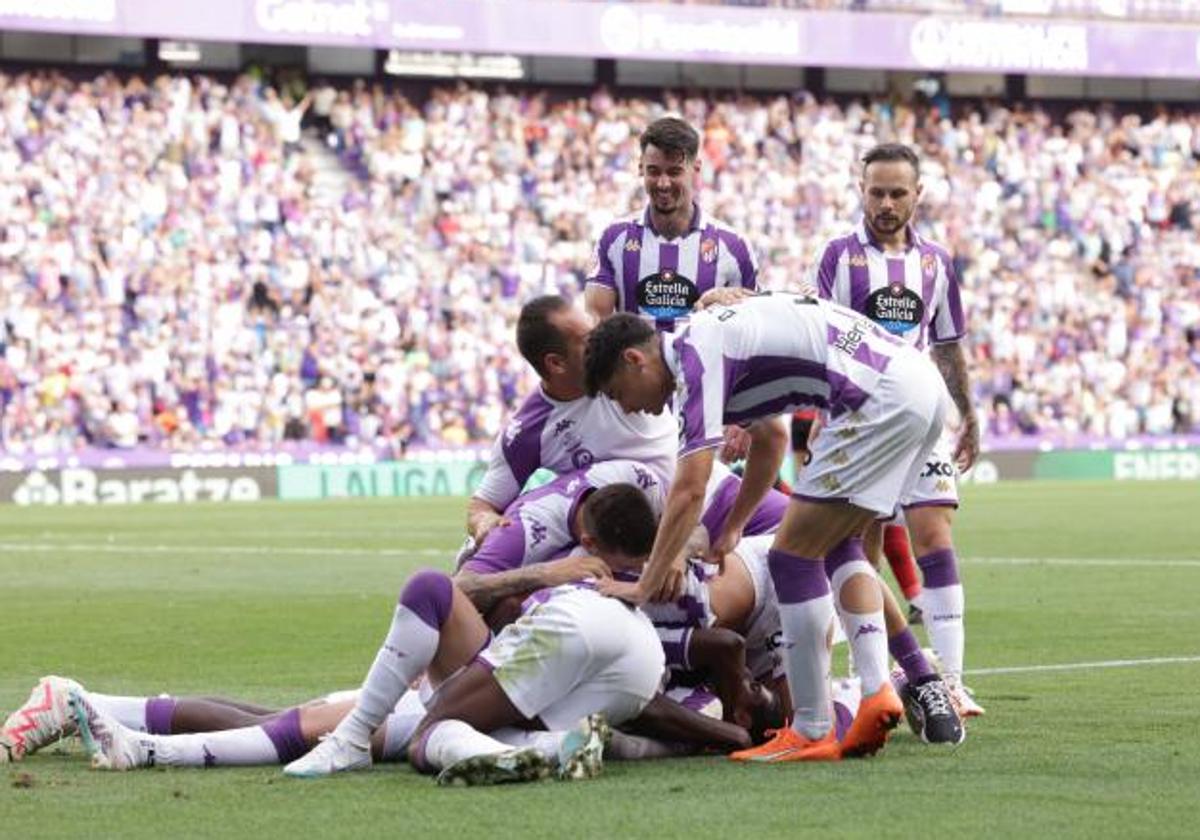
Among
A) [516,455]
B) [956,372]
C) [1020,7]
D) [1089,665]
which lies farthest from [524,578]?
[1020,7]

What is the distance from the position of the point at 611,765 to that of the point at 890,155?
11.6 feet

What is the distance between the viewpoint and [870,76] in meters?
48.4

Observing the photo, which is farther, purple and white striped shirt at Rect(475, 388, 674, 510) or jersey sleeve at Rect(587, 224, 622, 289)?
jersey sleeve at Rect(587, 224, 622, 289)

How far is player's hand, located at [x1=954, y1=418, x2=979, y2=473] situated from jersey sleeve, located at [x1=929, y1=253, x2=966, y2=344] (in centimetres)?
41

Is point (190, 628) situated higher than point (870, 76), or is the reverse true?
point (870, 76)

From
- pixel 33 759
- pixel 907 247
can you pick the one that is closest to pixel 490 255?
pixel 907 247

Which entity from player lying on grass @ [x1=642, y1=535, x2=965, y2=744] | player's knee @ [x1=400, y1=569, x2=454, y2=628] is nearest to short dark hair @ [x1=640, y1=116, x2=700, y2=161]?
player lying on grass @ [x1=642, y1=535, x2=965, y2=744]

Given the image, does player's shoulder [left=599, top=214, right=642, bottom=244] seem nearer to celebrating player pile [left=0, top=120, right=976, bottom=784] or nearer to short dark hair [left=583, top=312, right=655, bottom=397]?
celebrating player pile [left=0, top=120, right=976, bottom=784]

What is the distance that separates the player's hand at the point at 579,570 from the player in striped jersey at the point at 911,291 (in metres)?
2.50

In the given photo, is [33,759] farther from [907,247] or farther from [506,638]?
[907,247]

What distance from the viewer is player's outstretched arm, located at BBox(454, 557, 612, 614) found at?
8.31m

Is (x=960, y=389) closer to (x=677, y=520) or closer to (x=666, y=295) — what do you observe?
(x=666, y=295)

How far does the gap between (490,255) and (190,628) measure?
2591 centimetres

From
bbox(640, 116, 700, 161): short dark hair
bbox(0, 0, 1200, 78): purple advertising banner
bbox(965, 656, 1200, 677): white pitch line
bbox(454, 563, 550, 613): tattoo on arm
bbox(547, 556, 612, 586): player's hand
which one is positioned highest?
bbox(0, 0, 1200, 78): purple advertising banner
